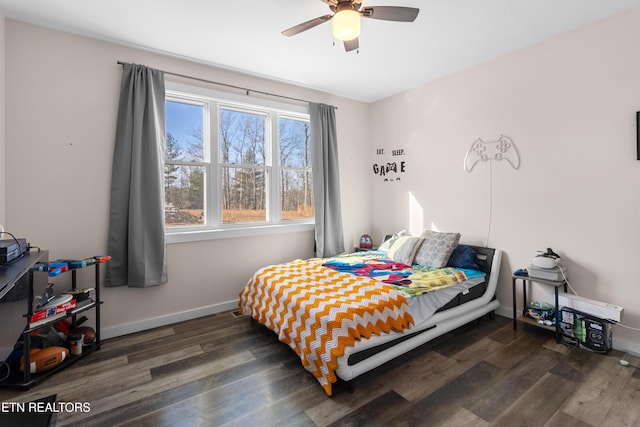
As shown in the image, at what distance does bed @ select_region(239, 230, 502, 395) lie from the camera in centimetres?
Result: 199

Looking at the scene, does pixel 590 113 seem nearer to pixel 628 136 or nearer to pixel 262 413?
pixel 628 136

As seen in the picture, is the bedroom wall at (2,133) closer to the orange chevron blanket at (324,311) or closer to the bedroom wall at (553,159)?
the orange chevron blanket at (324,311)

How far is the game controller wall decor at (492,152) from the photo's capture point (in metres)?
3.08

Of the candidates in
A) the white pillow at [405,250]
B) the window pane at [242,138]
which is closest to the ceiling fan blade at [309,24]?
the window pane at [242,138]

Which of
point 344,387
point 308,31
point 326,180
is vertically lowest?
point 344,387

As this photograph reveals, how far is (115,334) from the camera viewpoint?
9.16 ft

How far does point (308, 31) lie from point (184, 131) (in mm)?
1680

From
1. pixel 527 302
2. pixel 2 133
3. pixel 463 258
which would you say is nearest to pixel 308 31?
pixel 2 133

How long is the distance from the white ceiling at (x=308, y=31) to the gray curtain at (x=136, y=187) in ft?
1.55

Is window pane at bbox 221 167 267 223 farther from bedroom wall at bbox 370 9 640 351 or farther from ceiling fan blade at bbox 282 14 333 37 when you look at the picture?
bedroom wall at bbox 370 9 640 351

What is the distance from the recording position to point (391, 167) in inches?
171

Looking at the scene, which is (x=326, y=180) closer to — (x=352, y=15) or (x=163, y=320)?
(x=352, y=15)

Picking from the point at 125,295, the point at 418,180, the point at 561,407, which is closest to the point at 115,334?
the point at 125,295

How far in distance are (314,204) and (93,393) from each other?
9.10 feet
